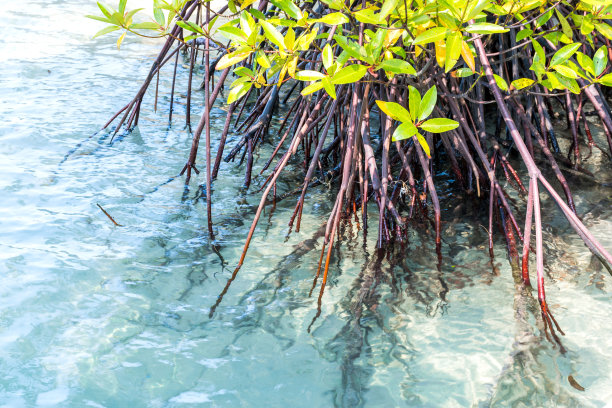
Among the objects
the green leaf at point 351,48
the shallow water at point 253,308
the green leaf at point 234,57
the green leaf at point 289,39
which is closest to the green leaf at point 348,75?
the green leaf at point 351,48

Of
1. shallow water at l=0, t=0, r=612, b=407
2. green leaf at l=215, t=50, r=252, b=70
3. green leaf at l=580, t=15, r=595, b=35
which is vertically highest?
green leaf at l=580, t=15, r=595, b=35

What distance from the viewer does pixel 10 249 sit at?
1561 mm

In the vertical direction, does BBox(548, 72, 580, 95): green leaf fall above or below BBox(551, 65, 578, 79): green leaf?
below

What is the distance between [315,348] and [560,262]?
79 cm

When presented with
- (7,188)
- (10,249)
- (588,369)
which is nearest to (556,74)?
(588,369)

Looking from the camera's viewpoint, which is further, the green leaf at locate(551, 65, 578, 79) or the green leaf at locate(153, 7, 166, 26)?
the green leaf at locate(153, 7, 166, 26)

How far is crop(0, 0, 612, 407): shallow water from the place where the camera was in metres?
Result: 1.17

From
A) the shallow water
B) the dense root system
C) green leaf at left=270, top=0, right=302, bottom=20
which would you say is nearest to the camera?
the shallow water

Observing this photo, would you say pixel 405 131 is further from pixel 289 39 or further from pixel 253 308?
pixel 253 308

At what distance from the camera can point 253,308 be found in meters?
1.40

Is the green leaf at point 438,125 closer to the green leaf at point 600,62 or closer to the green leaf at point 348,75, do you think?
the green leaf at point 348,75

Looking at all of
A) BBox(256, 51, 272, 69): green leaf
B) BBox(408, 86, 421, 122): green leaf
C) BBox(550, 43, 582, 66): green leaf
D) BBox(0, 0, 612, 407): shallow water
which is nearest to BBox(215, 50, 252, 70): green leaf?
BBox(256, 51, 272, 69): green leaf

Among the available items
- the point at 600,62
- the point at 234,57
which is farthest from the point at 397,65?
the point at 600,62

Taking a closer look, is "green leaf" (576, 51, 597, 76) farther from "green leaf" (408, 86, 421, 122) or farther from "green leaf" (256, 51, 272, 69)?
"green leaf" (256, 51, 272, 69)
